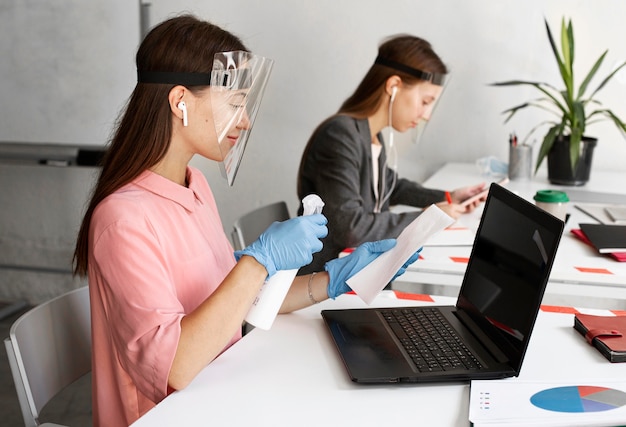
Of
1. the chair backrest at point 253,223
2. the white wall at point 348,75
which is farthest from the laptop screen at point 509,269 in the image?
the white wall at point 348,75

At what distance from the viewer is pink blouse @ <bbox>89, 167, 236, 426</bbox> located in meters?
1.17

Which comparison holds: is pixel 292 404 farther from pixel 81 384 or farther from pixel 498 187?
pixel 81 384

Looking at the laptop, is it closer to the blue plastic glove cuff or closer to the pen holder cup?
the blue plastic glove cuff

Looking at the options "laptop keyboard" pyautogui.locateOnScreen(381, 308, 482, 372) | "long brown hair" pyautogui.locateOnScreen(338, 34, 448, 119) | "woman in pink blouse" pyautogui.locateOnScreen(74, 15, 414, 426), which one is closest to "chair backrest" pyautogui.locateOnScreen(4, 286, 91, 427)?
"woman in pink blouse" pyautogui.locateOnScreen(74, 15, 414, 426)

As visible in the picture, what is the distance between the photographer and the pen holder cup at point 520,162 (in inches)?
105

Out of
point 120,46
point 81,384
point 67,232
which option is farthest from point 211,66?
point 67,232

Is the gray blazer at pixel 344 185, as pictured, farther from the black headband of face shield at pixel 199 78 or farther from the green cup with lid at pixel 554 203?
the black headband of face shield at pixel 199 78

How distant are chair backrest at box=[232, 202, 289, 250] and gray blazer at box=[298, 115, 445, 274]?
142 millimetres

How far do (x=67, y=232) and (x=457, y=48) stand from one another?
6.45 ft

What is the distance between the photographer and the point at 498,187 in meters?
1.32

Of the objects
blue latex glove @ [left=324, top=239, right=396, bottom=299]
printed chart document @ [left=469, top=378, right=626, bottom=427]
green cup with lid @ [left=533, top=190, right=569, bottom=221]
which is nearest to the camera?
printed chart document @ [left=469, top=378, right=626, bottom=427]

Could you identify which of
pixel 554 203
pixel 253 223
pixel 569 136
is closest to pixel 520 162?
pixel 569 136

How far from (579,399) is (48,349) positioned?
2.86 feet

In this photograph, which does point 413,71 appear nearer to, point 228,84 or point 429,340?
point 228,84
